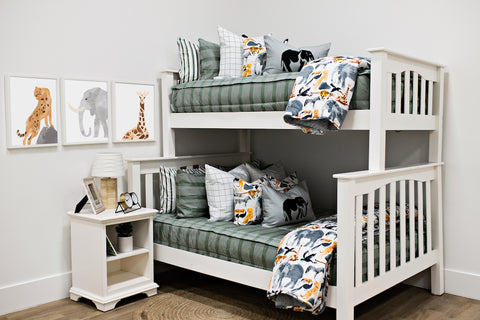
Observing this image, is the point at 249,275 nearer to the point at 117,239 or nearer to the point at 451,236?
the point at 117,239

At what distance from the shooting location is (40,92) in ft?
8.95

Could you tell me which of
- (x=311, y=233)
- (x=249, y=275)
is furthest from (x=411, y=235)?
(x=249, y=275)

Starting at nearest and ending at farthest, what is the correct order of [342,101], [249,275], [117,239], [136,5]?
[342,101]
[249,275]
[117,239]
[136,5]

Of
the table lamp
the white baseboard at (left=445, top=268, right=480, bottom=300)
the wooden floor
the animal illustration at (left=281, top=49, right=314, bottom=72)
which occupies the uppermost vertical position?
the animal illustration at (left=281, top=49, right=314, bottom=72)

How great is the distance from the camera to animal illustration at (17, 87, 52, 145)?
2688mm

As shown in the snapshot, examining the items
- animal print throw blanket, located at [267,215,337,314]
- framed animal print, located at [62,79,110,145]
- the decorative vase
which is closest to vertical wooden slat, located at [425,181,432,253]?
animal print throw blanket, located at [267,215,337,314]

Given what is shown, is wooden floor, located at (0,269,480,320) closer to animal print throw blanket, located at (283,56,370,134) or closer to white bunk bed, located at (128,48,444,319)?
white bunk bed, located at (128,48,444,319)

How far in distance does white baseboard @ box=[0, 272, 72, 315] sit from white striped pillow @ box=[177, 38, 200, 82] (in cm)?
136

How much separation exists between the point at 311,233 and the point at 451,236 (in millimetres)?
1054

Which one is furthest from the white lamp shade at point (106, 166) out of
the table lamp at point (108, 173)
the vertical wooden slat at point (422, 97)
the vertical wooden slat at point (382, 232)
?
the vertical wooden slat at point (422, 97)

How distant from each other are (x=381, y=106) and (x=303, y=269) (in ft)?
2.64

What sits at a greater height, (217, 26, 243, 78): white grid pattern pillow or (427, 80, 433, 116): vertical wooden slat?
(217, 26, 243, 78): white grid pattern pillow

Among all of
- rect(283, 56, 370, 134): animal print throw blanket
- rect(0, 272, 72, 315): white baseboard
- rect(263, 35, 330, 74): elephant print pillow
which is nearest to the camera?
rect(283, 56, 370, 134): animal print throw blanket

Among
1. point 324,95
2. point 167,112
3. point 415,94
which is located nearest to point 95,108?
point 167,112
